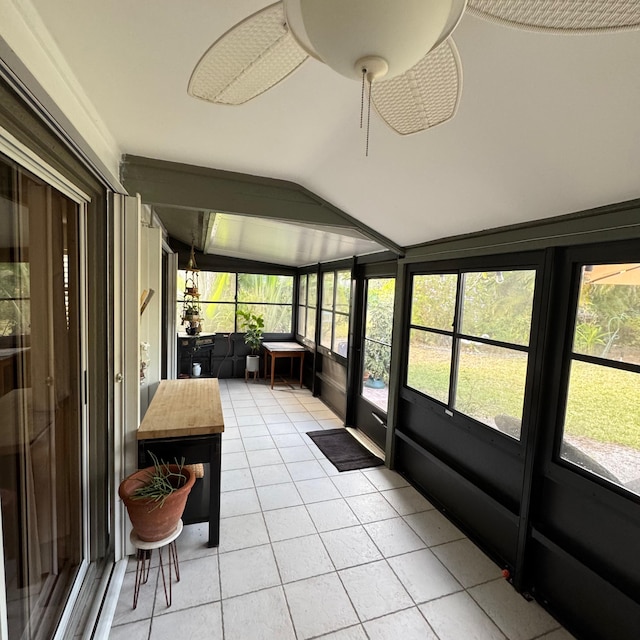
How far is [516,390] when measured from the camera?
2.03m

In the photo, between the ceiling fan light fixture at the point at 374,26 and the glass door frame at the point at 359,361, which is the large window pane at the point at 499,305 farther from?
the ceiling fan light fixture at the point at 374,26

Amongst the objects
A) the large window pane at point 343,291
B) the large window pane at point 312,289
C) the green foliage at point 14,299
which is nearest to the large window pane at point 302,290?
the large window pane at point 312,289

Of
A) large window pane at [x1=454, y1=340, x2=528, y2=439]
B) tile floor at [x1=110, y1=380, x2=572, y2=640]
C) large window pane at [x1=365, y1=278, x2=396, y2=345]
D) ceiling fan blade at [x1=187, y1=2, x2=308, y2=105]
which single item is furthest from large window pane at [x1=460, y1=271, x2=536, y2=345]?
ceiling fan blade at [x1=187, y1=2, x2=308, y2=105]

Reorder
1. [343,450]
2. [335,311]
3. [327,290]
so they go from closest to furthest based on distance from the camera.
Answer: [343,450], [335,311], [327,290]

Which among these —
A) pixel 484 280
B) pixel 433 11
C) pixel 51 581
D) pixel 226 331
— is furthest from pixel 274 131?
pixel 226 331

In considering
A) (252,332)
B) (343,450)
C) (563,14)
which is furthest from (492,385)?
(252,332)

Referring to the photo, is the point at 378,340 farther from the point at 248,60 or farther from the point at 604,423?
the point at 248,60

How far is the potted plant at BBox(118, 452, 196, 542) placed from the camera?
166 cm

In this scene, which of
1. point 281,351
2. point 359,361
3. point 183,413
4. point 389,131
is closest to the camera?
point 389,131

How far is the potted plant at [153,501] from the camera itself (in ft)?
5.44

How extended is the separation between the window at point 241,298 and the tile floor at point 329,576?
3.69m

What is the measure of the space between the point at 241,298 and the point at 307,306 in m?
1.28

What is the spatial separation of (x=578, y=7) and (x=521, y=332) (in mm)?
1705

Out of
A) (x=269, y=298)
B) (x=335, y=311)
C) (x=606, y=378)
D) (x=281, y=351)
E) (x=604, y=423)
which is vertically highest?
(x=269, y=298)
